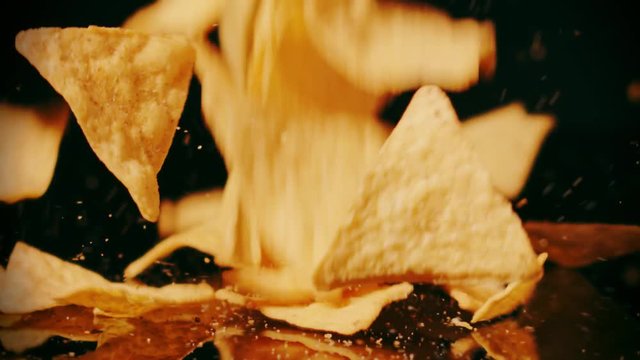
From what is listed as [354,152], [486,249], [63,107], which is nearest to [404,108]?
[354,152]

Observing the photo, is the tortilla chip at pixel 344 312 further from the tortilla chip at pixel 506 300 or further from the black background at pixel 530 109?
the black background at pixel 530 109

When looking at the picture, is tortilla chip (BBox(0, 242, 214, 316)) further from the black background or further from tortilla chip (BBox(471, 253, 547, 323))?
tortilla chip (BBox(471, 253, 547, 323))

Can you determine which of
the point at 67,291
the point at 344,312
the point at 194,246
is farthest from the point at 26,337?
the point at 344,312

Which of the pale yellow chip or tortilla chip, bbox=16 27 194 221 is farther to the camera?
the pale yellow chip

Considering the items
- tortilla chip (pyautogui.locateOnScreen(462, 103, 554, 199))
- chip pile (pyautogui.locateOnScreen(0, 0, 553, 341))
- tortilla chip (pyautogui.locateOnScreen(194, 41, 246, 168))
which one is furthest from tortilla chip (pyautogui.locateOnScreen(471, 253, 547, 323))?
tortilla chip (pyautogui.locateOnScreen(194, 41, 246, 168))

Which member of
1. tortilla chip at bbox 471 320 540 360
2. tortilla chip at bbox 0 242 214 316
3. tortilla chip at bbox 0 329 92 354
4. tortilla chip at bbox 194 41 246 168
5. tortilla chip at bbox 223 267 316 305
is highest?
tortilla chip at bbox 194 41 246 168

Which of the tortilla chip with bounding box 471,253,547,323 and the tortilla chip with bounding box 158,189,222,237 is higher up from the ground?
the tortilla chip with bounding box 158,189,222,237
